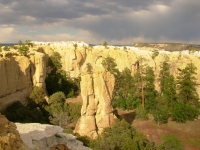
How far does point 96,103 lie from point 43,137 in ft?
36.3

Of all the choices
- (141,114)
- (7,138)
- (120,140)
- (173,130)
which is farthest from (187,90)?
(7,138)

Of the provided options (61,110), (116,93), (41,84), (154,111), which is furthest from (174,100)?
(41,84)

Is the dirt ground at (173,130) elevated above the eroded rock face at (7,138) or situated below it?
below

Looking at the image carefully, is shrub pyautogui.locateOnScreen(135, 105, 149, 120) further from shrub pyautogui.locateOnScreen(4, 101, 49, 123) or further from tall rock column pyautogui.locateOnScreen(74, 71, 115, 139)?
shrub pyautogui.locateOnScreen(4, 101, 49, 123)

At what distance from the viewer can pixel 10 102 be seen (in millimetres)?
29000

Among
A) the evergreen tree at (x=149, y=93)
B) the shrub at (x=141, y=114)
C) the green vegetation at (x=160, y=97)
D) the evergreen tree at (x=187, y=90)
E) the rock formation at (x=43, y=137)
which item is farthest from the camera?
the evergreen tree at (x=187, y=90)

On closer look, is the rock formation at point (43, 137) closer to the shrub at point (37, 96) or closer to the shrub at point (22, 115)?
the shrub at point (22, 115)

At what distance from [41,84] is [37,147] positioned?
22.7 meters

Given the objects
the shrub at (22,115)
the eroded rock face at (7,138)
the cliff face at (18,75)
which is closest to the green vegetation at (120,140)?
the shrub at (22,115)

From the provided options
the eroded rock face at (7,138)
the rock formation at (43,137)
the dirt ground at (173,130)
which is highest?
the eroded rock face at (7,138)

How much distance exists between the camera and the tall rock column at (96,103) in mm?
23188

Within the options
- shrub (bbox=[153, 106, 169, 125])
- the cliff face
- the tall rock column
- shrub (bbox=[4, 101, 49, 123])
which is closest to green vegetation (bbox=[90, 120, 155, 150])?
the tall rock column

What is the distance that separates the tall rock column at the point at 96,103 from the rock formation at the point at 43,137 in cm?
859

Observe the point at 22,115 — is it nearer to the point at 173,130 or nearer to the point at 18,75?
the point at 18,75
